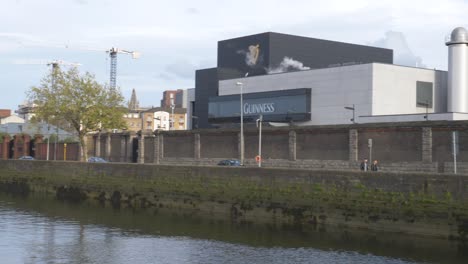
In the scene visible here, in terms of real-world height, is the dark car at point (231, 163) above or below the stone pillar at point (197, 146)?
below

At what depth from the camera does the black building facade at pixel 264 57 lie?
115 meters

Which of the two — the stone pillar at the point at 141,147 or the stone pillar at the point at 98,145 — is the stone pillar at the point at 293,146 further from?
the stone pillar at the point at 98,145

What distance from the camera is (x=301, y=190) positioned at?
3825 cm

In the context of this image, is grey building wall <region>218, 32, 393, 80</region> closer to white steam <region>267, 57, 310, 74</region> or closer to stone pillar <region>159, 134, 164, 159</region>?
white steam <region>267, 57, 310, 74</region>

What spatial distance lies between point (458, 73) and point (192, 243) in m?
62.6

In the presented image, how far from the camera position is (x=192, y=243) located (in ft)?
105

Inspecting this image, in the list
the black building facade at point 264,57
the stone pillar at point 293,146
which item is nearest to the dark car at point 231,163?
the stone pillar at point 293,146

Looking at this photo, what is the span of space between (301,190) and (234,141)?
31.5 meters

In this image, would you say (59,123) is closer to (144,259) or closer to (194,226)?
(194,226)

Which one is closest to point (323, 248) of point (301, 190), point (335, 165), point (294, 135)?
point (301, 190)

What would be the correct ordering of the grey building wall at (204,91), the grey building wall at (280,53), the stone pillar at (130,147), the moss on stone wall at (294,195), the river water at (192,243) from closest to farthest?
the river water at (192,243)
the moss on stone wall at (294,195)
the stone pillar at (130,147)
the grey building wall at (204,91)
the grey building wall at (280,53)

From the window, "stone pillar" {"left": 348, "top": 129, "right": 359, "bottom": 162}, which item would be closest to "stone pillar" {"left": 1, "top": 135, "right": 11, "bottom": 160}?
the window

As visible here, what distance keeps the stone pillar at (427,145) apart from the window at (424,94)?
36383 mm

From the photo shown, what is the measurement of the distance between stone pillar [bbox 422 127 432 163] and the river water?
20366 mm
